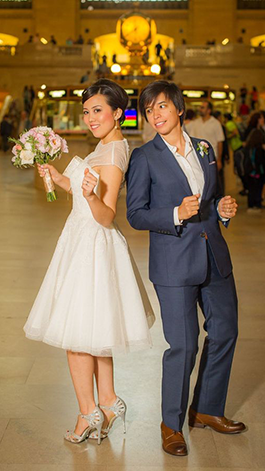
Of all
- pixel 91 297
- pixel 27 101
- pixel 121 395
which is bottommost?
pixel 121 395

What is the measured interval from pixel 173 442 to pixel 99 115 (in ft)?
5.31

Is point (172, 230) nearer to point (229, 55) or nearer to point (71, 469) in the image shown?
point (71, 469)

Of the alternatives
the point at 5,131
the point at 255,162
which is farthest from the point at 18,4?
the point at 255,162

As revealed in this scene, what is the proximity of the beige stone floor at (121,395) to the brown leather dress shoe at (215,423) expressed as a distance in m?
0.04

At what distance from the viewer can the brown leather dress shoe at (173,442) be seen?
3781 mm

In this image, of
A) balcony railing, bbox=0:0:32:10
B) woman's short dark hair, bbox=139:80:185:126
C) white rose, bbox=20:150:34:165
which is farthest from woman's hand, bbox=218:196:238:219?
balcony railing, bbox=0:0:32:10

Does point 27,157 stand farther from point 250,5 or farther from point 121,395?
point 250,5

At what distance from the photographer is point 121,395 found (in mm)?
4582

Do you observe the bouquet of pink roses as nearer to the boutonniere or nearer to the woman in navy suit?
the woman in navy suit

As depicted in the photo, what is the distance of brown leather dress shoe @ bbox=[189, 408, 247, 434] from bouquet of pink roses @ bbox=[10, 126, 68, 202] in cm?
139

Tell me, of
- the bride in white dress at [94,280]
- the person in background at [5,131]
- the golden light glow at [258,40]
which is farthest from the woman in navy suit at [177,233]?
the golden light glow at [258,40]

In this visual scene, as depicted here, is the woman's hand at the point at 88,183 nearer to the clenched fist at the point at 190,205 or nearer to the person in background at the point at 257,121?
the clenched fist at the point at 190,205

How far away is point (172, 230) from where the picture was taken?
3645 mm

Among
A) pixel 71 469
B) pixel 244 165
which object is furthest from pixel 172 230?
pixel 244 165
